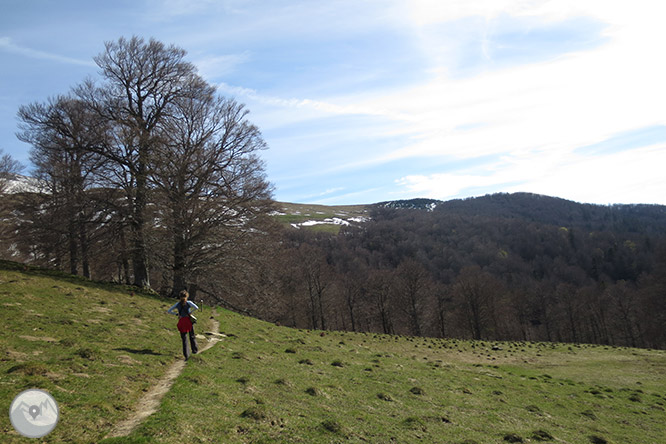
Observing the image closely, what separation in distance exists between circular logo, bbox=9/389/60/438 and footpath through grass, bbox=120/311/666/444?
155cm

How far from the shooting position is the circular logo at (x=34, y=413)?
641cm

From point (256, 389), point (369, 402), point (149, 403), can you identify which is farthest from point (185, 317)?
point (369, 402)

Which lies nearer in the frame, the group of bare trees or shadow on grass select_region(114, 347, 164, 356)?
shadow on grass select_region(114, 347, 164, 356)

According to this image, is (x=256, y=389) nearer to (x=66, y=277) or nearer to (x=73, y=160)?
(x=66, y=277)

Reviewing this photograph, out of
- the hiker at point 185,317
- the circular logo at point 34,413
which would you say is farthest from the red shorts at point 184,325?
the circular logo at point 34,413

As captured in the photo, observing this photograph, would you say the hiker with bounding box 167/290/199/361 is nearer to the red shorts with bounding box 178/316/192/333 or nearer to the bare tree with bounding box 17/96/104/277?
the red shorts with bounding box 178/316/192/333

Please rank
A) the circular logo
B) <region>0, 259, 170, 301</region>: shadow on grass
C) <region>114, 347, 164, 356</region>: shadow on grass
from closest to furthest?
1. the circular logo
2. <region>114, 347, 164, 356</region>: shadow on grass
3. <region>0, 259, 170, 301</region>: shadow on grass

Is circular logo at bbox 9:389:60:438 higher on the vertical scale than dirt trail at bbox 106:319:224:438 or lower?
higher

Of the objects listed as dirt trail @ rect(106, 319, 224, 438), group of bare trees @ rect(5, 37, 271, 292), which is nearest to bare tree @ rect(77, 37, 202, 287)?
group of bare trees @ rect(5, 37, 271, 292)

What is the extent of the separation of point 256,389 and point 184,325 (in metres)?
4.24

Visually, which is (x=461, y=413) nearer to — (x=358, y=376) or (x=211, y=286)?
(x=358, y=376)

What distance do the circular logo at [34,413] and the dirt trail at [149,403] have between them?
1.09m

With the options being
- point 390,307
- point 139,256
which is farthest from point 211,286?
point 390,307

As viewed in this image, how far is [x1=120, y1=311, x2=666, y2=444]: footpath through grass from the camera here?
8523 mm
